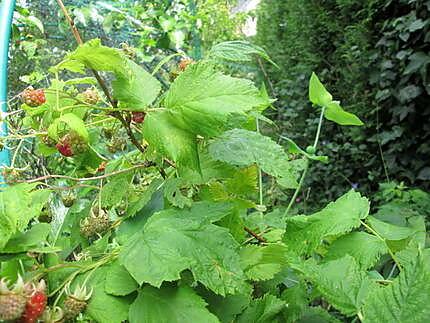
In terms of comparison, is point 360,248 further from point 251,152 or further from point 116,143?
point 116,143

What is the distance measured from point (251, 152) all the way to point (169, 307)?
0.63 feet

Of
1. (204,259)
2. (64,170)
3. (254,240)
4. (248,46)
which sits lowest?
(64,170)

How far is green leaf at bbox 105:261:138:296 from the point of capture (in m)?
0.46

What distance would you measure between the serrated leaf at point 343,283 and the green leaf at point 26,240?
0.81 ft

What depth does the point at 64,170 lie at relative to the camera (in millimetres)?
1702

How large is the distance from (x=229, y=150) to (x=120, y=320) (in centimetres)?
21

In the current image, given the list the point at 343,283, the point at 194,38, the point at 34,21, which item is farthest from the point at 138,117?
the point at 194,38

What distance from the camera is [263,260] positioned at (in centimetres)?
58

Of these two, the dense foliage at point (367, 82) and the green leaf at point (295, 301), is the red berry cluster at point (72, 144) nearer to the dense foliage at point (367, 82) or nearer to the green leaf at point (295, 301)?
the green leaf at point (295, 301)

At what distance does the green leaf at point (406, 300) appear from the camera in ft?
1.09

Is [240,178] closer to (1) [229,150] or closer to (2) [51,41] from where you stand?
(1) [229,150]

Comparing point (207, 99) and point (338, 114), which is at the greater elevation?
point (207, 99)

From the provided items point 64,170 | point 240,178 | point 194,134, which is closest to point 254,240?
point 240,178

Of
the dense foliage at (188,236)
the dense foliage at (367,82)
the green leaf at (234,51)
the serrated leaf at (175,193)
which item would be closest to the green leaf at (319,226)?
the dense foliage at (188,236)
